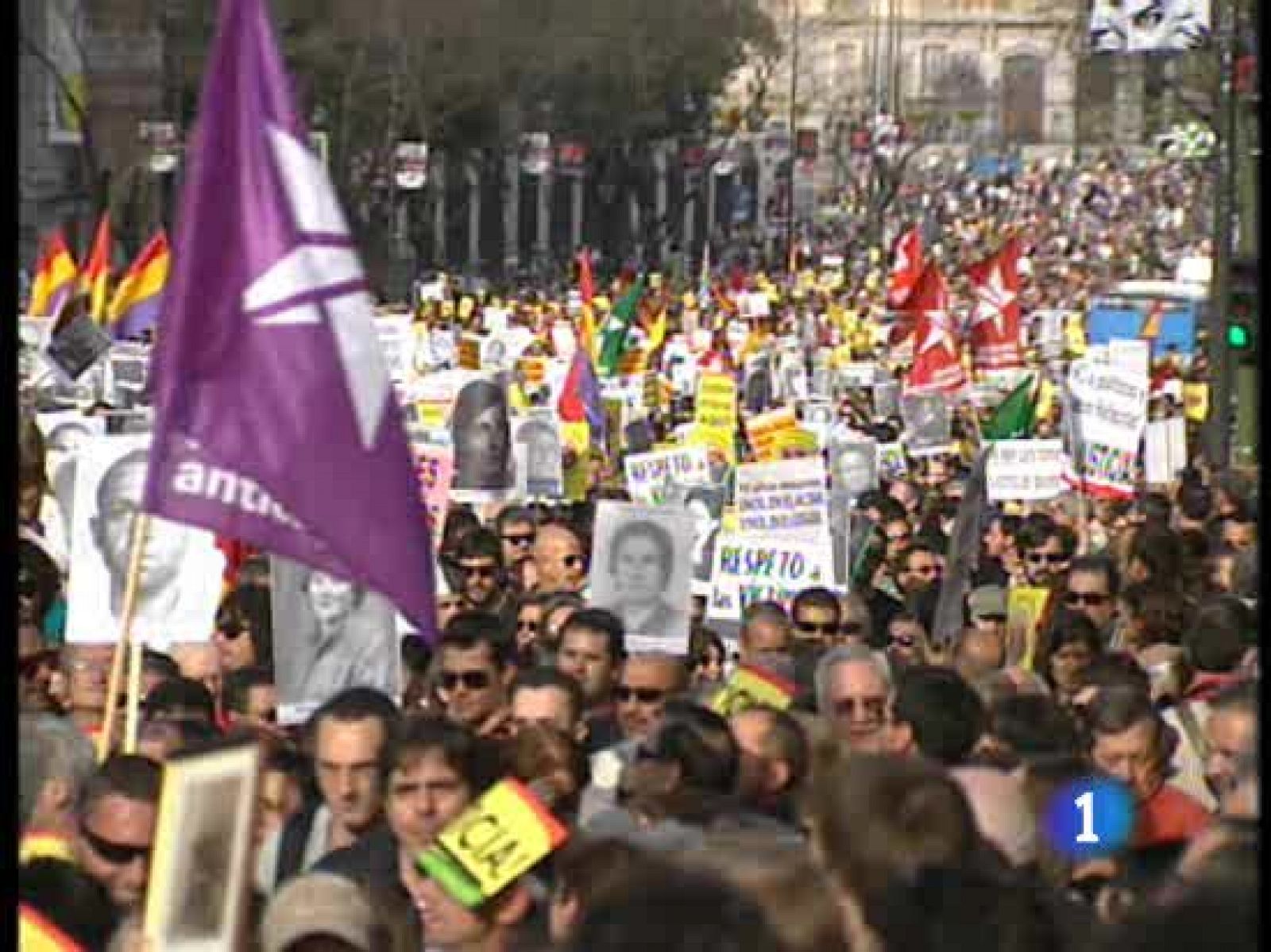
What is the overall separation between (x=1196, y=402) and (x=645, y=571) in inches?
890

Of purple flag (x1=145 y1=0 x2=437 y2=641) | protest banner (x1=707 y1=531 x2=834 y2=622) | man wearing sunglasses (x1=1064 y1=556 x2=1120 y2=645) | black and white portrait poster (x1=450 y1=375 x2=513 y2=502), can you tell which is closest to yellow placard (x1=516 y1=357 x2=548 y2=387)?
black and white portrait poster (x1=450 y1=375 x2=513 y2=502)

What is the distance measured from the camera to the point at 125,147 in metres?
69.4

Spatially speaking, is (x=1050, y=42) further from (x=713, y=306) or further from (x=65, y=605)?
(x=65, y=605)

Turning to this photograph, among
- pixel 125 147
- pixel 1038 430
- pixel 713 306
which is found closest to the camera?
pixel 1038 430

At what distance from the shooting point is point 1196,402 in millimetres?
36156

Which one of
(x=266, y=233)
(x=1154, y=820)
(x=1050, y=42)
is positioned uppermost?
(x=1050, y=42)

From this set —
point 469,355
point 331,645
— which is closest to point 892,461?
point 469,355

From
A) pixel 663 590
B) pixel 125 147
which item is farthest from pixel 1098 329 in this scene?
pixel 663 590

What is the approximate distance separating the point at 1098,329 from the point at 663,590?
32.4m

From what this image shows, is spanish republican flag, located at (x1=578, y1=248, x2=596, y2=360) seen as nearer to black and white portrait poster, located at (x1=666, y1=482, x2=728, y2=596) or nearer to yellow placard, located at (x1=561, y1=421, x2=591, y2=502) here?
yellow placard, located at (x1=561, y1=421, x2=591, y2=502)

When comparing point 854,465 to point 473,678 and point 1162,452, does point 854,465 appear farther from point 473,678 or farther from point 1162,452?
point 473,678

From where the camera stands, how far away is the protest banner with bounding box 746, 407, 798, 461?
69.7 ft

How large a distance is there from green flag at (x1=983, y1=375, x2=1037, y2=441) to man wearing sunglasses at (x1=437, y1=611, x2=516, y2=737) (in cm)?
1209

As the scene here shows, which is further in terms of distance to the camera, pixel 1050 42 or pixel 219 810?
pixel 1050 42
